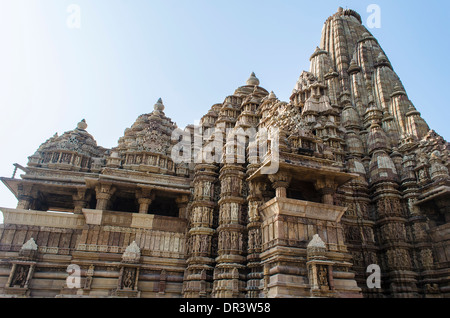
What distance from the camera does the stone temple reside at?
14.2 meters

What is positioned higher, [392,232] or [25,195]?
[25,195]

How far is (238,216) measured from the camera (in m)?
16.3

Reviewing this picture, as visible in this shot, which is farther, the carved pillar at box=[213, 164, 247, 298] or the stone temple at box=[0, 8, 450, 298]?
the carved pillar at box=[213, 164, 247, 298]

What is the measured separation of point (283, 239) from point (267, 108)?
10.7m

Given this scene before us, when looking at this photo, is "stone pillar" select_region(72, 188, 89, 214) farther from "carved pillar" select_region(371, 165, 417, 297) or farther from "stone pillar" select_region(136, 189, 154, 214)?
"carved pillar" select_region(371, 165, 417, 297)

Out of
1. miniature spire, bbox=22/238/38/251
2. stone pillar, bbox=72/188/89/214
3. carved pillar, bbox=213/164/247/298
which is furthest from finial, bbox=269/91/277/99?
miniature spire, bbox=22/238/38/251

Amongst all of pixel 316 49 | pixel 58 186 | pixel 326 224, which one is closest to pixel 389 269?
pixel 326 224

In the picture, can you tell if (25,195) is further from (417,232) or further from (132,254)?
(417,232)

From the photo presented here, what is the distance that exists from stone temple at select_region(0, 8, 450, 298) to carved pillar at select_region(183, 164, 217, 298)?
6 centimetres

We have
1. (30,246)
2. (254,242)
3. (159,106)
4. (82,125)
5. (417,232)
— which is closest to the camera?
(254,242)

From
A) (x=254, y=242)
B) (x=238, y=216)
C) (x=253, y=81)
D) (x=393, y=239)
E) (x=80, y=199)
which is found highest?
(x=253, y=81)

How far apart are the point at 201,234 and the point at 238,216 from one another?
2010 millimetres

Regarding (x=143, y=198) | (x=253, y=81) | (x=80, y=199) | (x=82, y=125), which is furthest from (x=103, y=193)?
(x=253, y=81)

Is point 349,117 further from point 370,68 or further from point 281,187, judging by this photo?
point 281,187
